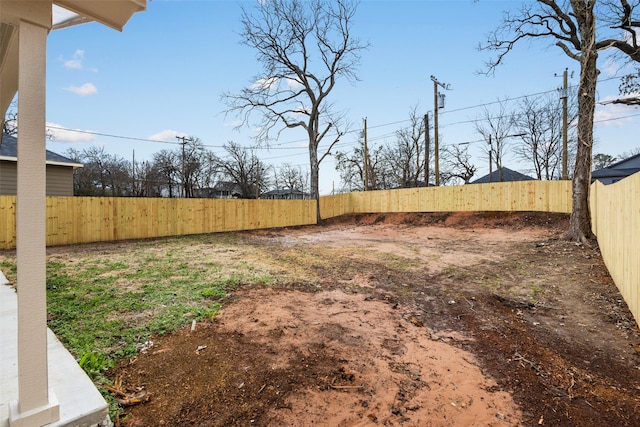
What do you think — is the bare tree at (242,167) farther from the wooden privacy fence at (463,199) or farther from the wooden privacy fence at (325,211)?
the wooden privacy fence at (325,211)

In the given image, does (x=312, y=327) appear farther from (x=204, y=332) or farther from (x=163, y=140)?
(x=163, y=140)

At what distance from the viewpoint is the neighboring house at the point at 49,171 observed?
11000 mm

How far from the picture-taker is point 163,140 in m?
27.6

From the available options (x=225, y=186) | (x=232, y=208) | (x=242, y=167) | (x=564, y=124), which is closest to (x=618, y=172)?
(x=564, y=124)

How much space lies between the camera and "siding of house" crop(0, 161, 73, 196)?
36.2 ft

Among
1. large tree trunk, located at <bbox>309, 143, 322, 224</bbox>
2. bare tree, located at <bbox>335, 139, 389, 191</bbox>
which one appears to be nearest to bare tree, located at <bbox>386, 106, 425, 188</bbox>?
bare tree, located at <bbox>335, 139, 389, 191</bbox>

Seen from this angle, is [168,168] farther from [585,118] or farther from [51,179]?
[585,118]

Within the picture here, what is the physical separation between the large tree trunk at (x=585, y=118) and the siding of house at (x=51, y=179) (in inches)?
692

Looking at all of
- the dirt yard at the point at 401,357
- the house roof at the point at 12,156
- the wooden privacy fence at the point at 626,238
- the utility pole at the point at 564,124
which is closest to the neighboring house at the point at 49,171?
the house roof at the point at 12,156

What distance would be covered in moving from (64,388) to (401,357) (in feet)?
8.15

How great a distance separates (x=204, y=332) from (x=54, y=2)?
2.72m

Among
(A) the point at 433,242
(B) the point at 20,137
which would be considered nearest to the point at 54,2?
(B) the point at 20,137

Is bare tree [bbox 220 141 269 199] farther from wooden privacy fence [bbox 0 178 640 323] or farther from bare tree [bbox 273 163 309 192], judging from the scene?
wooden privacy fence [bbox 0 178 640 323]

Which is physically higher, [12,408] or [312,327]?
[12,408]
